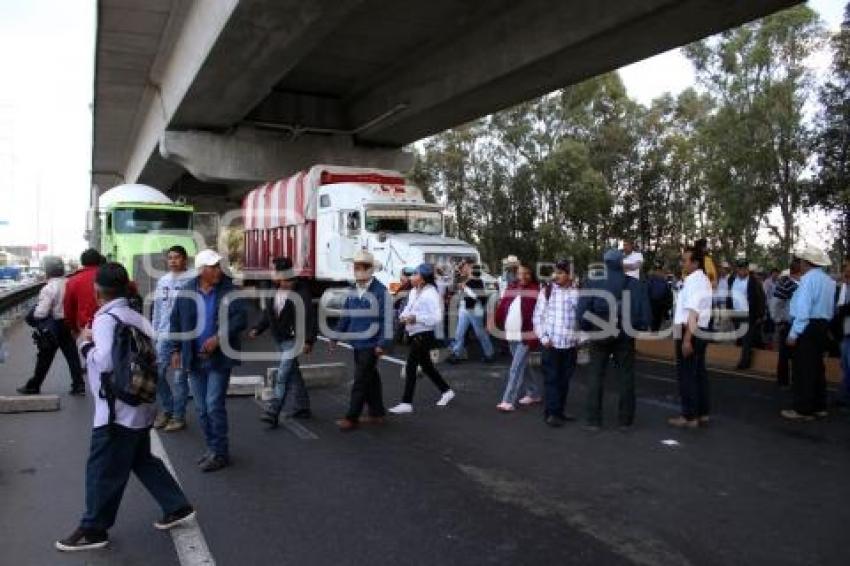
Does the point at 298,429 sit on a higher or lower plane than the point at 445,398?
lower

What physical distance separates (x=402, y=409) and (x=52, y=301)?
4480 mm

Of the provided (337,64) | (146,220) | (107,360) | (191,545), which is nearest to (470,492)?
(191,545)

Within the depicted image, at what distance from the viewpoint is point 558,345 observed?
838cm

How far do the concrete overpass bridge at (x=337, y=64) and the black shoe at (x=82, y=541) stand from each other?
8.85m

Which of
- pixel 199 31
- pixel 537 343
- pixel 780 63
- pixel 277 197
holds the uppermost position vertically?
pixel 780 63

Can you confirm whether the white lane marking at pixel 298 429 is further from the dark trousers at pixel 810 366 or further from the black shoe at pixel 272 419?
the dark trousers at pixel 810 366

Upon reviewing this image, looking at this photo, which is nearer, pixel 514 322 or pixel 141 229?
pixel 514 322

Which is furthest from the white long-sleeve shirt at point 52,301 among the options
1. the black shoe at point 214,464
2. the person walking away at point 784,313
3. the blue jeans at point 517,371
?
the person walking away at point 784,313

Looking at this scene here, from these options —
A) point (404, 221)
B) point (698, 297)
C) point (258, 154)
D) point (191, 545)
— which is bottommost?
point (191, 545)

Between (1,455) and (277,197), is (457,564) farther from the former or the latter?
(277,197)

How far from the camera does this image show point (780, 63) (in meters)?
28.5

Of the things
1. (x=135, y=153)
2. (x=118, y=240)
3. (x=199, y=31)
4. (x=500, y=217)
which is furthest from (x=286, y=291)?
(x=500, y=217)

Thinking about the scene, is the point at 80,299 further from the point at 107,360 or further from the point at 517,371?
the point at 517,371

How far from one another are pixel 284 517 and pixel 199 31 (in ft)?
37.7
